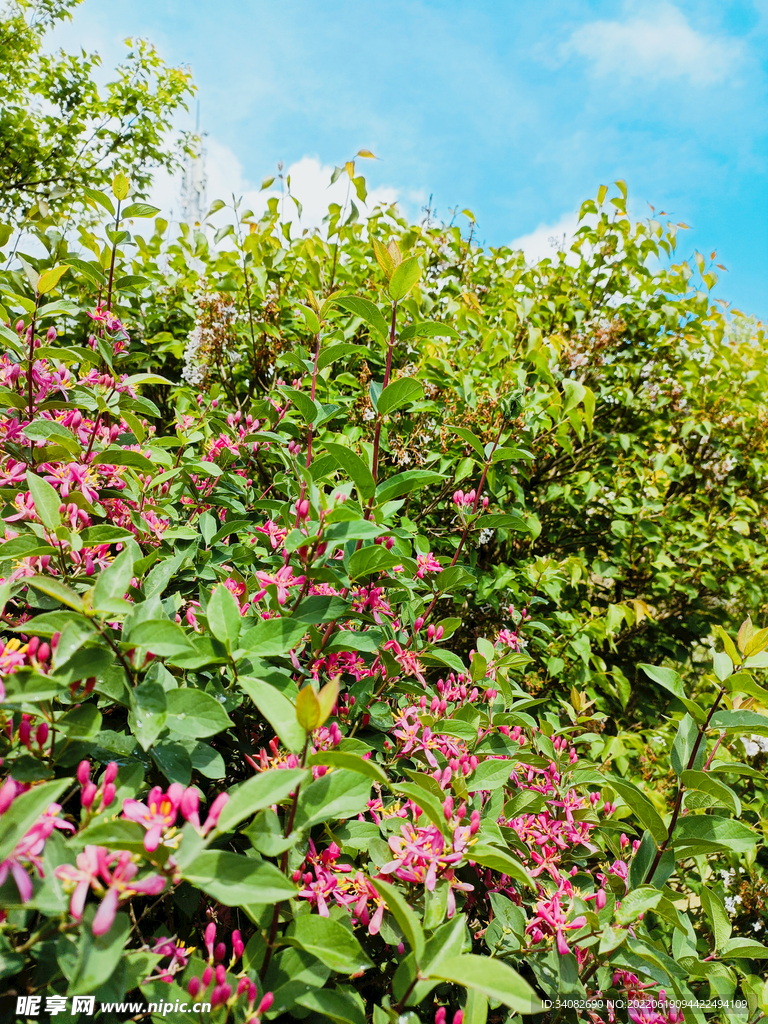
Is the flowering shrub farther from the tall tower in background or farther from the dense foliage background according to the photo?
the tall tower in background

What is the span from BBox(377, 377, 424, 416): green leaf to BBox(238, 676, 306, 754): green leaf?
682 mm

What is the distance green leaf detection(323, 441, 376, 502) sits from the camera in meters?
1.11

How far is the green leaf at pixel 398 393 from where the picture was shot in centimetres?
124

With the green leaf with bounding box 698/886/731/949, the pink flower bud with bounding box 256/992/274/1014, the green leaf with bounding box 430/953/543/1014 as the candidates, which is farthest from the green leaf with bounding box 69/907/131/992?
the green leaf with bounding box 698/886/731/949

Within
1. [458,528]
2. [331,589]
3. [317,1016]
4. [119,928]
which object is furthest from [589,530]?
[119,928]

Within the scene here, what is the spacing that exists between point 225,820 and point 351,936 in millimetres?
320

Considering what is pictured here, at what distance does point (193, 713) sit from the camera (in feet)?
2.85

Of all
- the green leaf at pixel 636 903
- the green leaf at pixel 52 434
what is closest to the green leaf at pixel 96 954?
the green leaf at pixel 636 903

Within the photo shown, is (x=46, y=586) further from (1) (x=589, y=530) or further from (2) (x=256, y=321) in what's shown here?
(1) (x=589, y=530)

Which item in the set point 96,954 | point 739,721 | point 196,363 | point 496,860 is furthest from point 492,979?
point 196,363

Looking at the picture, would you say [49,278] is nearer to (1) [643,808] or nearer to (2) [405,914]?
(2) [405,914]

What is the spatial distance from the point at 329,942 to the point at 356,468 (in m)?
0.77

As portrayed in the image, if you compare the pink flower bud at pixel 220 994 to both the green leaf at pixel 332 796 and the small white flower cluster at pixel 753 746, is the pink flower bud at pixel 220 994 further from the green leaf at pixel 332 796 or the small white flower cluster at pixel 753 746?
the small white flower cluster at pixel 753 746

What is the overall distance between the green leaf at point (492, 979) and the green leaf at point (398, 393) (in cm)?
96
